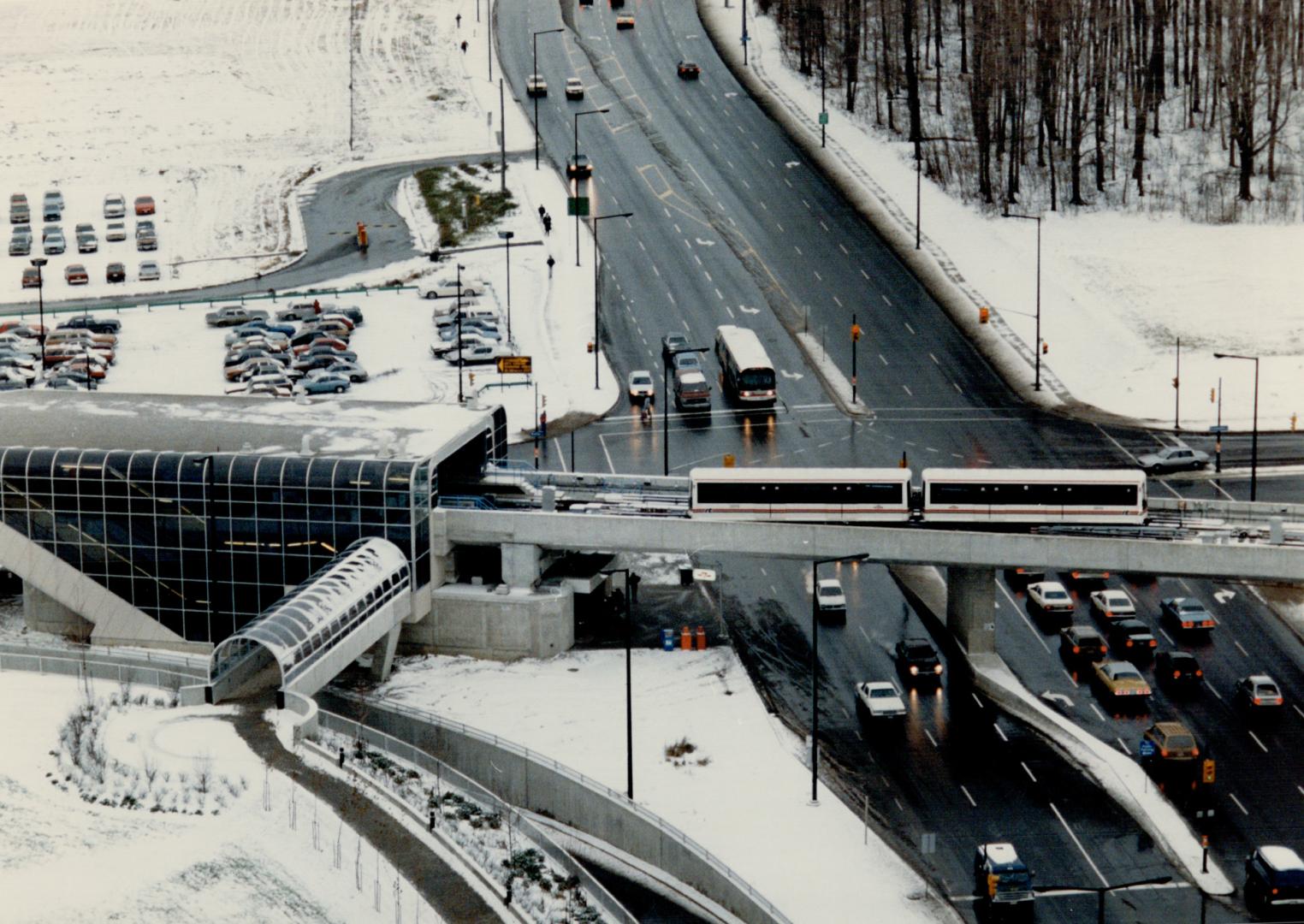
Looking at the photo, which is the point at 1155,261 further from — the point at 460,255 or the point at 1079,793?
the point at 1079,793

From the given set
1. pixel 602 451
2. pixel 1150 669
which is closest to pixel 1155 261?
pixel 602 451

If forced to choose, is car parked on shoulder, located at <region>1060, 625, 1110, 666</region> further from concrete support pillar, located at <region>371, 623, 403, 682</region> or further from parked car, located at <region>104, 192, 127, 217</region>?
parked car, located at <region>104, 192, 127, 217</region>

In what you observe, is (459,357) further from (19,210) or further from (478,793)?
(19,210)

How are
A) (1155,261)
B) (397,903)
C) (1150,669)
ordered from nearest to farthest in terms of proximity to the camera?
(397,903), (1150,669), (1155,261)

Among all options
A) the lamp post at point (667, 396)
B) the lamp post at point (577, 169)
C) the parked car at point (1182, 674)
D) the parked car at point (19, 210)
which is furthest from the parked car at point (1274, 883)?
the parked car at point (19, 210)

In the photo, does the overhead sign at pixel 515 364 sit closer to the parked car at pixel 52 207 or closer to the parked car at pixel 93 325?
the parked car at pixel 93 325

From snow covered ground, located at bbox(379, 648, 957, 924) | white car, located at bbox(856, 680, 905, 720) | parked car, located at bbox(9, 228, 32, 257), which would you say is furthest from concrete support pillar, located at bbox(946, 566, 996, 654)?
parked car, located at bbox(9, 228, 32, 257)

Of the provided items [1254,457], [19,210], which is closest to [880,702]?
[1254,457]
